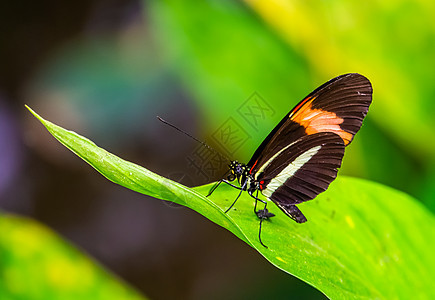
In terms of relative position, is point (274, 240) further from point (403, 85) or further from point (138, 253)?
point (138, 253)

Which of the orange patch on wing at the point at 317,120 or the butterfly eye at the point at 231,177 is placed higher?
the orange patch on wing at the point at 317,120

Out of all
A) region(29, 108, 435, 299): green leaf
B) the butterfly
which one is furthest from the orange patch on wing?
region(29, 108, 435, 299): green leaf

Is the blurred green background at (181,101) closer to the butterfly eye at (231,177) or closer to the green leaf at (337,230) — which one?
the green leaf at (337,230)

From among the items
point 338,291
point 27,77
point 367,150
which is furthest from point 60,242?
point 27,77

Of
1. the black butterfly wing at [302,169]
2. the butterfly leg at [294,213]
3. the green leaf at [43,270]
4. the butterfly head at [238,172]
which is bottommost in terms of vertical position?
the green leaf at [43,270]

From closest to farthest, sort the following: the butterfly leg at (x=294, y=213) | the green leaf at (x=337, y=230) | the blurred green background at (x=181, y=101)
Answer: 1. the green leaf at (x=337, y=230)
2. the butterfly leg at (x=294, y=213)
3. the blurred green background at (x=181, y=101)

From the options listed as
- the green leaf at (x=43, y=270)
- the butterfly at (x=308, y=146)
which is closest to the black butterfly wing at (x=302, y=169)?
the butterfly at (x=308, y=146)

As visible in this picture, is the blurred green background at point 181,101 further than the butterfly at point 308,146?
Yes

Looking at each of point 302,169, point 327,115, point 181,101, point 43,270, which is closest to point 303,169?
point 302,169
